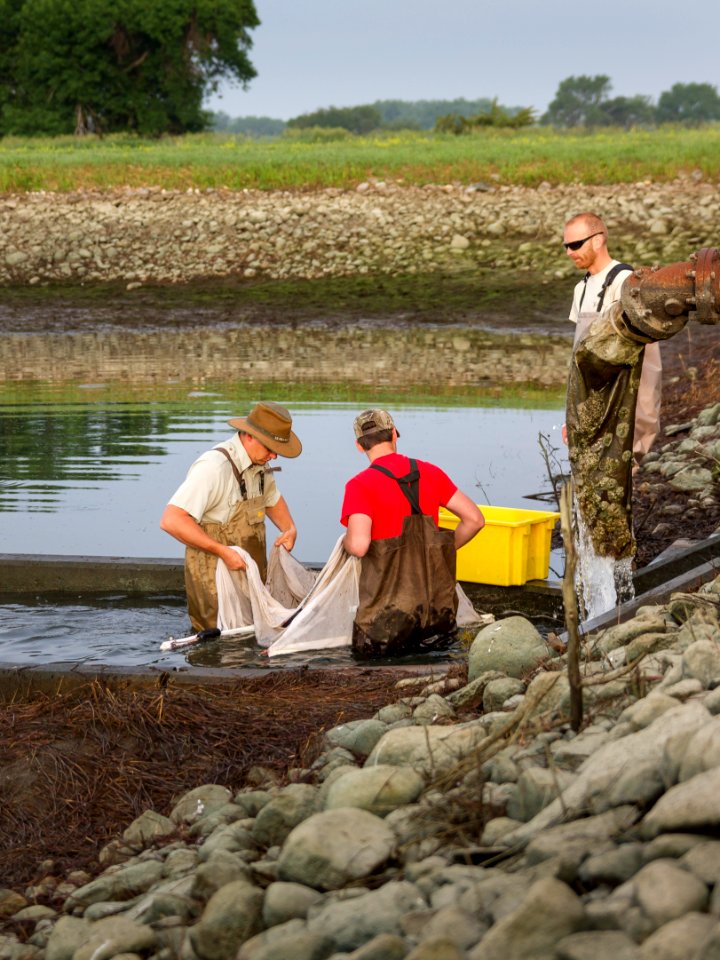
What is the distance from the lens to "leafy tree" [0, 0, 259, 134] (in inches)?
2400

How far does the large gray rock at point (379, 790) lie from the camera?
458cm

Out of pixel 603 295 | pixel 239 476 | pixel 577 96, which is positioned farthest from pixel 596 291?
pixel 577 96

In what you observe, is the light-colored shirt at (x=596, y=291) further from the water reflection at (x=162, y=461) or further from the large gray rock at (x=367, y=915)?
the large gray rock at (x=367, y=915)

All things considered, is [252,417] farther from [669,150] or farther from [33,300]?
[669,150]

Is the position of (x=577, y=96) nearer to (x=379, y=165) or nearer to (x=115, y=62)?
(x=115, y=62)

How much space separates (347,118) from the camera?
143m

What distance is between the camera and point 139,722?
5.88m

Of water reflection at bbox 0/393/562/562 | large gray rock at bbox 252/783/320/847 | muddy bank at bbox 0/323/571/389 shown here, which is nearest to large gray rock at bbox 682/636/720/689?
large gray rock at bbox 252/783/320/847

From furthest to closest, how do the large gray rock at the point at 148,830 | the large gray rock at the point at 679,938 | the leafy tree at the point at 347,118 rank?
the leafy tree at the point at 347,118
the large gray rock at the point at 148,830
the large gray rock at the point at 679,938

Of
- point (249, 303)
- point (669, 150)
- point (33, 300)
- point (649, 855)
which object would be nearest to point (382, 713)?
point (649, 855)

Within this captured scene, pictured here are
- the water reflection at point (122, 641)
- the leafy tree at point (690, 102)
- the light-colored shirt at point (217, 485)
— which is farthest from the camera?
the leafy tree at point (690, 102)

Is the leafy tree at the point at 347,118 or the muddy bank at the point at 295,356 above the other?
the leafy tree at the point at 347,118

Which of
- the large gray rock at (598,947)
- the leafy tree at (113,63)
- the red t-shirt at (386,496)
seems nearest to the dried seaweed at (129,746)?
the red t-shirt at (386,496)

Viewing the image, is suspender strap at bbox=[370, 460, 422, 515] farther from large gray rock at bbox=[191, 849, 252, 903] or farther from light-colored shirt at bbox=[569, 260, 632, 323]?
large gray rock at bbox=[191, 849, 252, 903]
